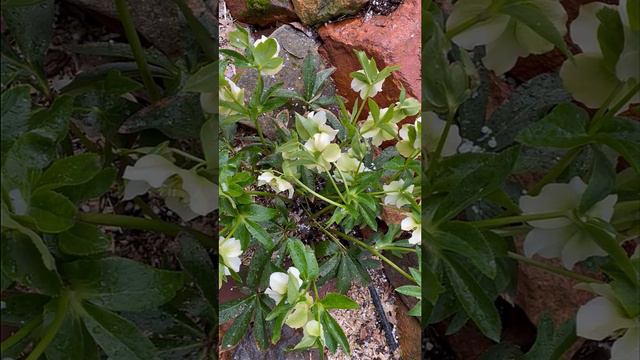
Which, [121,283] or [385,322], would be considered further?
[385,322]

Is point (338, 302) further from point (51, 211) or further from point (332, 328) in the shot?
point (51, 211)

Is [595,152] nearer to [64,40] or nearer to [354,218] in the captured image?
[64,40]

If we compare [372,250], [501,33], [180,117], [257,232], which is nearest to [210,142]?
[180,117]

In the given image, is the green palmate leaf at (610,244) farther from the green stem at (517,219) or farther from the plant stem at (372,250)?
the plant stem at (372,250)

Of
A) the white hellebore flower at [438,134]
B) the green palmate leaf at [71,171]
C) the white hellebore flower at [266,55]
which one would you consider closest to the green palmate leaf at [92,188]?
the green palmate leaf at [71,171]

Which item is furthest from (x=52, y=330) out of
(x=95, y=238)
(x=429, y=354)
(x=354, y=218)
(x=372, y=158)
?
(x=372, y=158)

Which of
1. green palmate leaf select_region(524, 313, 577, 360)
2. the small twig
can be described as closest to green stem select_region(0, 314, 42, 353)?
green palmate leaf select_region(524, 313, 577, 360)
